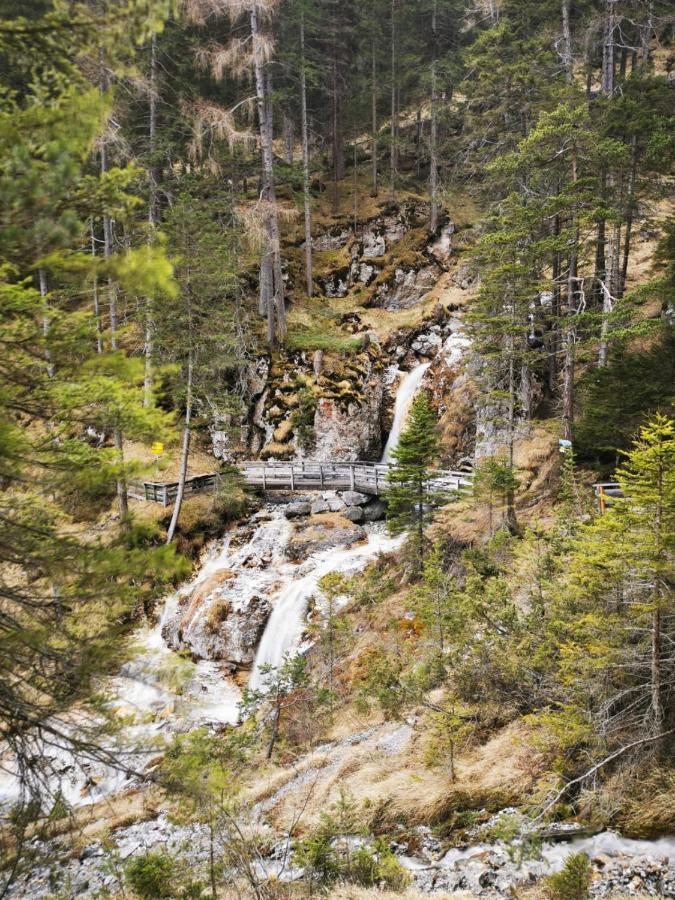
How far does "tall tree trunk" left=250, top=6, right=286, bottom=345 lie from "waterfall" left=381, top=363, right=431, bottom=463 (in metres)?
6.14

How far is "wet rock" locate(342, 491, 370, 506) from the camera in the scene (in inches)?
752

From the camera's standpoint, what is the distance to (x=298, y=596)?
599 inches

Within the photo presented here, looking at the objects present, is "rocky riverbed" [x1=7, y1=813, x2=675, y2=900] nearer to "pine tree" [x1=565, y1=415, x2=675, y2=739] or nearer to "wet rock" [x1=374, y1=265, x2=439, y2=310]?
"pine tree" [x1=565, y1=415, x2=675, y2=739]

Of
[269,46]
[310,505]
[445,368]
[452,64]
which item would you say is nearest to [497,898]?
[310,505]

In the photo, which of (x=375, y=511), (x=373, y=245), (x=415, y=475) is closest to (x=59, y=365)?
(x=415, y=475)

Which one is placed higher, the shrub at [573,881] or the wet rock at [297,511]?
the wet rock at [297,511]

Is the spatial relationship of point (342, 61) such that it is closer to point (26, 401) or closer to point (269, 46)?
point (269, 46)

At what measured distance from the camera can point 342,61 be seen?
→ 3027 centimetres

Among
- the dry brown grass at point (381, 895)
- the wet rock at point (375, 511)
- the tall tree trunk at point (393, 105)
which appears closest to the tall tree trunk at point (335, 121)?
the tall tree trunk at point (393, 105)

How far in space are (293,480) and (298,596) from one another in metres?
5.88

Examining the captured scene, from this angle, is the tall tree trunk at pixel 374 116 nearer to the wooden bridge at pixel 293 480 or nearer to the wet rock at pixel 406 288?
the wet rock at pixel 406 288

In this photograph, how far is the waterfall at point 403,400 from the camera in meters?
21.6

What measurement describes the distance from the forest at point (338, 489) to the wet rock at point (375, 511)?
0.44ft

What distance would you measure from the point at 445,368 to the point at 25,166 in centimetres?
2004
